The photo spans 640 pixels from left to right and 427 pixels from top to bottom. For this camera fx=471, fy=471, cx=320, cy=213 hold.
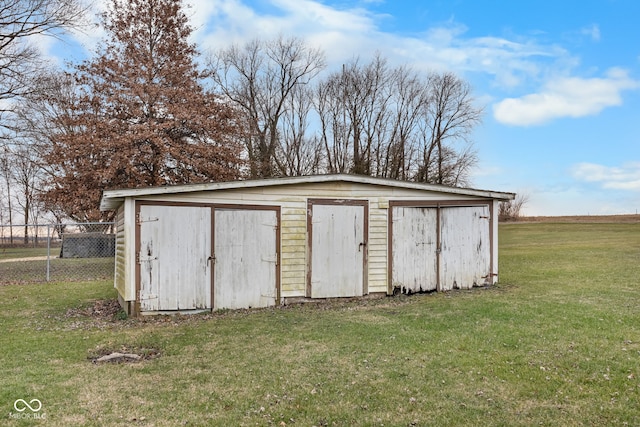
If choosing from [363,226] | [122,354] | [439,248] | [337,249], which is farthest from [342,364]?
[439,248]

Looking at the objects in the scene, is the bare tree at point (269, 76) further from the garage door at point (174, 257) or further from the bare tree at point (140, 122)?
the garage door at point (174, 257)

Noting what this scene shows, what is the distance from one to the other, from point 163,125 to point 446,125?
19.0 m

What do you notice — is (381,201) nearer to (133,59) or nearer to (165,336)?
(165,336)

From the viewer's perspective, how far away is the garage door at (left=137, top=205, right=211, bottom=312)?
8.23m

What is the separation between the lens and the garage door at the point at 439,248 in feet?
32.8

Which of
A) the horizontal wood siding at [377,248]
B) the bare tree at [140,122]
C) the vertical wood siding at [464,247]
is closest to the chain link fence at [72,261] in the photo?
the bare tree at [140,122]

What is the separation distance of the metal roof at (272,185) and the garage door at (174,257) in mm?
335

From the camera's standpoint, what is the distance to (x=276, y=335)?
6.77 m

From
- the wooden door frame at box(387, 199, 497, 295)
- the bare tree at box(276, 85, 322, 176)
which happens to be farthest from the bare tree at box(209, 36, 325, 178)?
the wooden door frame at box(387, 199, 497, 295)

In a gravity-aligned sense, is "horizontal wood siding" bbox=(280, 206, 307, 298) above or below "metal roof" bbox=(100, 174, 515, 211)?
below

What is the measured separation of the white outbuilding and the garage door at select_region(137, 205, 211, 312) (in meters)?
0.02

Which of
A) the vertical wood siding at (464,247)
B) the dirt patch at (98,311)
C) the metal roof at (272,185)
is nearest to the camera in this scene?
the metal roof at (272,185)

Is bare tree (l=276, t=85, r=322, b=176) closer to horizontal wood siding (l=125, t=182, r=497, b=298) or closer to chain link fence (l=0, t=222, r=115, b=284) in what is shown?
chain link fence (l=0, t=222, r=115, b=284)

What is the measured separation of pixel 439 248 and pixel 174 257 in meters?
5.55
